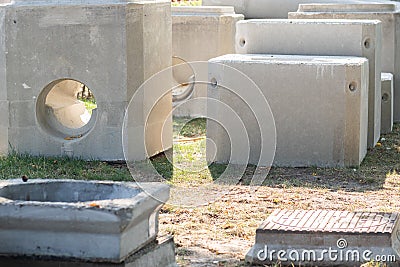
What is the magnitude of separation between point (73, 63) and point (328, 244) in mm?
4224

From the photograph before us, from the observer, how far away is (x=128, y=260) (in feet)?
15.1

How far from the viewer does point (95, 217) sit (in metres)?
4.50

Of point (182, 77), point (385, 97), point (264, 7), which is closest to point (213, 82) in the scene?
point (385, 97)

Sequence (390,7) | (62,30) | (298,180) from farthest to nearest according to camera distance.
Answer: (390,7)
(62,30)
(298,180)

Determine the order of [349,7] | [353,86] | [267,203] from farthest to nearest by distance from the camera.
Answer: [349,7] < [353,86] < [267,203]

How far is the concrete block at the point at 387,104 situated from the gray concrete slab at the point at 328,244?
18.3 feet

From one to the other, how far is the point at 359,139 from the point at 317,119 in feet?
1.49

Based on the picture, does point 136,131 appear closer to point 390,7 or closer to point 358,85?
point 358,85

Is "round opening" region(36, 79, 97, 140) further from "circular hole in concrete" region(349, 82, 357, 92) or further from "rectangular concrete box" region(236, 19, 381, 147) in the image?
"circular hole in concrete" region(349, 82, 357, 92)

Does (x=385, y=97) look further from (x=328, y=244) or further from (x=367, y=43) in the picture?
(x=328, y=244)

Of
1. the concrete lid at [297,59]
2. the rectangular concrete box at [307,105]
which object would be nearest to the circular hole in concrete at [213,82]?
the rectangular concrete box at [307,105]

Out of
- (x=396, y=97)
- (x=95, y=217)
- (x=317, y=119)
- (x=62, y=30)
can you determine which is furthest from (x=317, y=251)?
(x=396, y=97)

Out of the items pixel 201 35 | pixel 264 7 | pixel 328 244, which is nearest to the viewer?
pixel 328 244

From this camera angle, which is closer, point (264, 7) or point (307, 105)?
point (307, 105)
